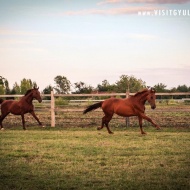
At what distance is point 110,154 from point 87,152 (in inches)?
23.7

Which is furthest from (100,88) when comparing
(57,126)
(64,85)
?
(57,126)

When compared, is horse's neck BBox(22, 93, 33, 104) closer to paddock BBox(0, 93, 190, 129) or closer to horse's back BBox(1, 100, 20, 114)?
horse's back BBox(1, 100, 20, 114)

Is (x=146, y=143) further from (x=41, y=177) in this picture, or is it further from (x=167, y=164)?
(x=41, y=177)

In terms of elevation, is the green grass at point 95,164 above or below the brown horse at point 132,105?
below

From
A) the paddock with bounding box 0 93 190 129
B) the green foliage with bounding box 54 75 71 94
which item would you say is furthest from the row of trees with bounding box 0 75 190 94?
the paddock with bounding box 0 93 190 129

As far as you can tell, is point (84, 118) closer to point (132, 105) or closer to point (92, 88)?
point (132, 105)

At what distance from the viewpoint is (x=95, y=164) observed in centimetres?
750

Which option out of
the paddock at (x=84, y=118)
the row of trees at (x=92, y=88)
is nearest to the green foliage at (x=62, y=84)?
the row of trees at (x=92, y=88)

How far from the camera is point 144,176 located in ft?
21.2

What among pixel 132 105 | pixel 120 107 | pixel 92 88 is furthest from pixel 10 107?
pixel 92 88

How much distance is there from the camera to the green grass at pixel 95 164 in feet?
19.8

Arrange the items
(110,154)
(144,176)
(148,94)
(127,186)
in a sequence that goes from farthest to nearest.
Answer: (148,94) → (110,154) → (144,176) → (127,186)

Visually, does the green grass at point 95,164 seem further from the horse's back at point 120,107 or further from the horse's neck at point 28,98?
the horse's neck at point 28,98

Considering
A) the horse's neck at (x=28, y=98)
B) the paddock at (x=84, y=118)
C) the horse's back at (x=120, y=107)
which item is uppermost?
the horse's neck at (x=28, y=98)
